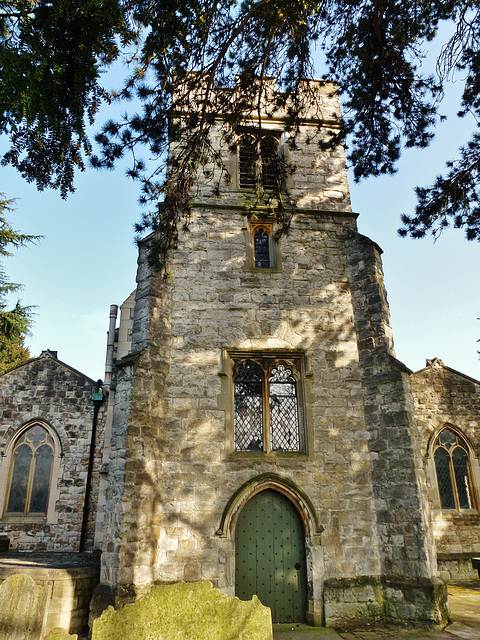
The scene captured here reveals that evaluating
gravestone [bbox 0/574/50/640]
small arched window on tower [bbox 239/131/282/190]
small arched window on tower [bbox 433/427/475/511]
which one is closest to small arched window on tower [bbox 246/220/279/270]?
small arched window on tower [bbox 239/131/282/190]

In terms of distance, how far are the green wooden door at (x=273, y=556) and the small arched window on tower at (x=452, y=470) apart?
231 inches

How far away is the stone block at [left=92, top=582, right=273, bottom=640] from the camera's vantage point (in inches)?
121

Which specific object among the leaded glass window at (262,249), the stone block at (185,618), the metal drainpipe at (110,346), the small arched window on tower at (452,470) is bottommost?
the stone block at (185,618)

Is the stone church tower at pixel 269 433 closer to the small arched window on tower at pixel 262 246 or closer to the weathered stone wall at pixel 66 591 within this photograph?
the small arched window on tower at pixel 262 246

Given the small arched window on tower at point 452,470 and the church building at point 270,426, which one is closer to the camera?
the church building at point 270,426

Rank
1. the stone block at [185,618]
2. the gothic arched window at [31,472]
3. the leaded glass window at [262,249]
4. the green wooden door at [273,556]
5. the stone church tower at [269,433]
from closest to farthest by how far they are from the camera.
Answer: the stone block at [185,618]
the stone church tower at [269,433]
the green wooden door at [273,556]
the leaded glass window at [262,249]
the gothic arched window at [31,472]

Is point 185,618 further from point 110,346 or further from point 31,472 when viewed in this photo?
point 31,472

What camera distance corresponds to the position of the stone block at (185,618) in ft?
10.1

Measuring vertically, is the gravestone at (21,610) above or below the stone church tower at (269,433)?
below

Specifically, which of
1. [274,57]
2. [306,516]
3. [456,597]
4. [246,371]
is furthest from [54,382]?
[456,597]

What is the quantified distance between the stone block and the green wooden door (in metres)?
4.22

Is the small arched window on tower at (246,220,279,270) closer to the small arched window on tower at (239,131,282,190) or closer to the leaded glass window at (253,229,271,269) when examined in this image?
the leaded glass window at (253,229,271,269)

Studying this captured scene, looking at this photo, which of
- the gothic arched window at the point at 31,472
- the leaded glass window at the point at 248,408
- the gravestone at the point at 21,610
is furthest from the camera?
the gothic arched window at the point at 31,472

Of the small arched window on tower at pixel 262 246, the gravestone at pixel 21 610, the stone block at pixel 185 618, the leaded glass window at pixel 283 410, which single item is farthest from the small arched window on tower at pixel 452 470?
the gravestone at pixel 21 610
